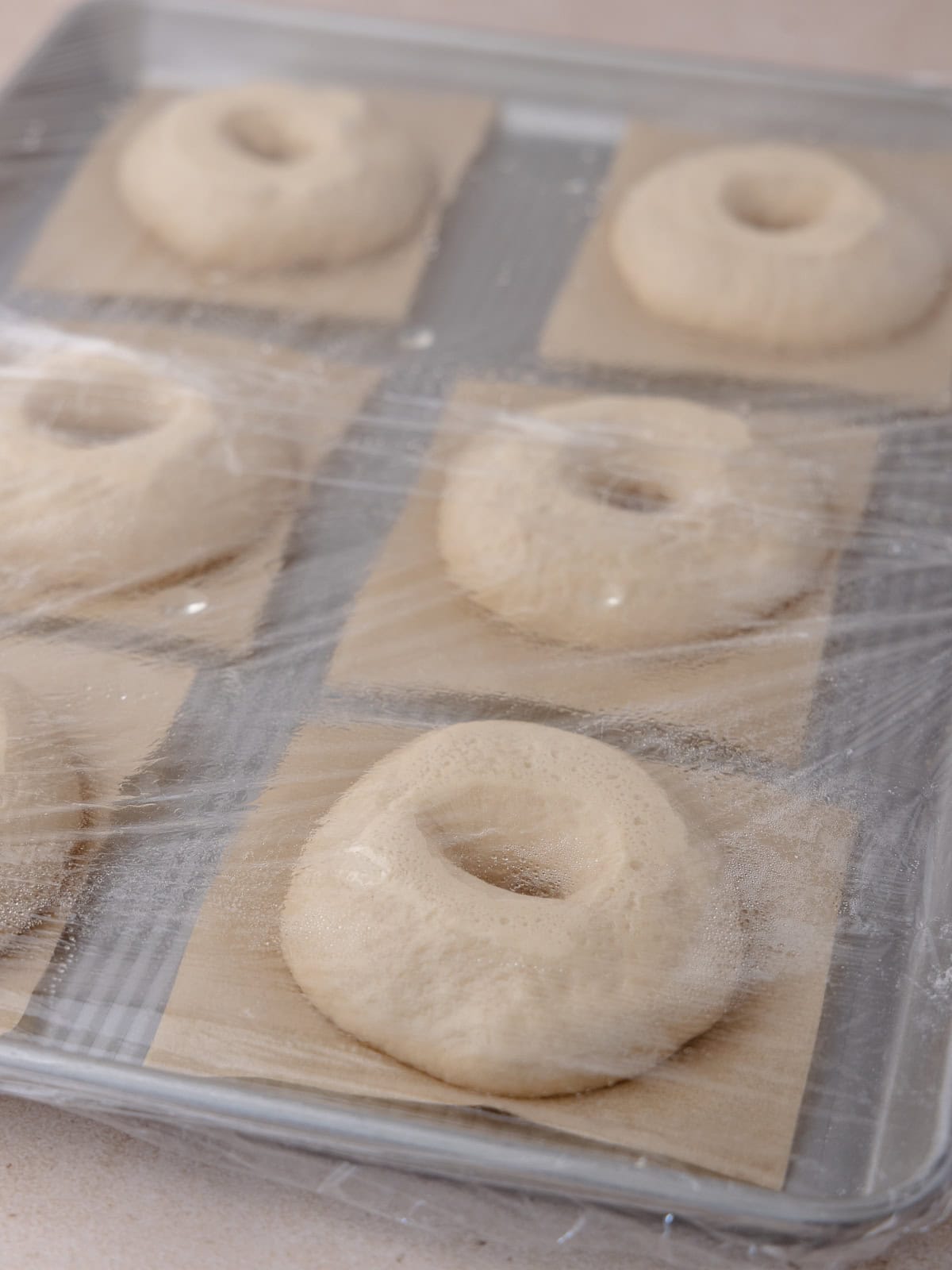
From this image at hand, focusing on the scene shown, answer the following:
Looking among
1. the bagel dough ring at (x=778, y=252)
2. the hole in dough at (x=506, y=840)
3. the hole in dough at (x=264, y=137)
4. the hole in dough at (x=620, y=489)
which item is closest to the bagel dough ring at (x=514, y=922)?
the hole in dough at (x=506, y=840)

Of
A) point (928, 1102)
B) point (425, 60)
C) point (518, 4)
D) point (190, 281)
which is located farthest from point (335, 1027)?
point (518, 4)

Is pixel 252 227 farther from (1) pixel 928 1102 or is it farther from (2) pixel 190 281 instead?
(1) pixel 928 1102

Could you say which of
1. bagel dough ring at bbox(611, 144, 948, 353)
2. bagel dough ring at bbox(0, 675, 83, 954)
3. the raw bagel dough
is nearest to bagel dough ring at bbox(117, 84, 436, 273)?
bagel dough ring at bbox(611, 144, 948, 353)

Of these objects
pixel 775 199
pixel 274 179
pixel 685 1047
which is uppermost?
pixel 274 179

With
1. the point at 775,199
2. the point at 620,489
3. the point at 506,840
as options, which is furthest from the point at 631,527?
the point at 775,199

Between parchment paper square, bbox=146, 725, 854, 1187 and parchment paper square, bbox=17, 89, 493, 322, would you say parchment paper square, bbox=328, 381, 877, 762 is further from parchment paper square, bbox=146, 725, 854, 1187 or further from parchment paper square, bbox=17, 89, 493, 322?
parchment paper square, bbox=17, 89, 493, 322

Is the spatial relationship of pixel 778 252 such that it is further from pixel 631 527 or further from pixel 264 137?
pixel 264 137
